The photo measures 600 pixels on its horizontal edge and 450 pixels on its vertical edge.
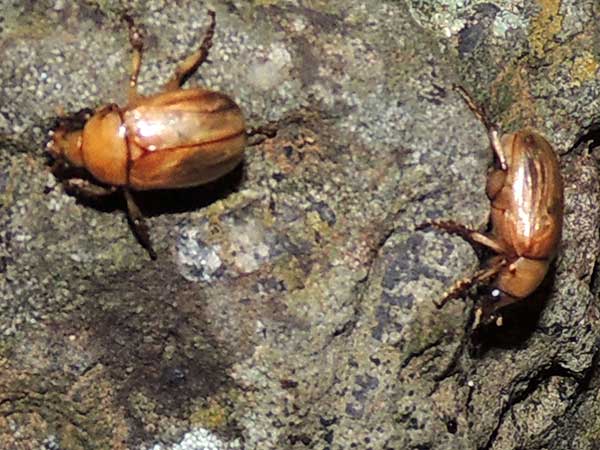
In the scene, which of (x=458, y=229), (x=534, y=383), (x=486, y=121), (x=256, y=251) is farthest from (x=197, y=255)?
(x=534, y=383)

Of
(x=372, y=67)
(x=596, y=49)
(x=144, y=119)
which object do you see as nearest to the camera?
(x=144, y=119)

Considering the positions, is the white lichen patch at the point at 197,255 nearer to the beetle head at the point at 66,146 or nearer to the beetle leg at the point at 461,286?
the beetle head at the point at 66,146

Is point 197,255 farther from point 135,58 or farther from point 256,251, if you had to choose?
point 135,58

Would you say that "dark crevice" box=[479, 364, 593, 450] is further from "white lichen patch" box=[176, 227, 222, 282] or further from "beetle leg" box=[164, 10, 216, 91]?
"beetle leg" box=[164, 10, 216, 91]

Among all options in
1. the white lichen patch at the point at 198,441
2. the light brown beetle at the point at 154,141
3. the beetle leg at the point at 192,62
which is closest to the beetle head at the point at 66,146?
the light brown beetle at the point at 154,141

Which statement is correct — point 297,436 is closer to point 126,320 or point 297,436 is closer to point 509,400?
point 126,320

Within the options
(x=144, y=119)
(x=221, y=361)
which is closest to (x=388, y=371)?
(x=221, y=361)
